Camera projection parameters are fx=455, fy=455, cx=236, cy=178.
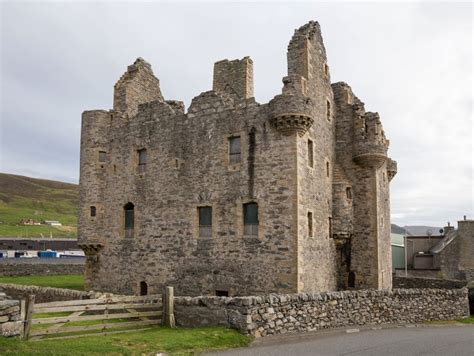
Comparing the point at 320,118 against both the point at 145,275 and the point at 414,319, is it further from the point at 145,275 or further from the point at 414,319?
the point at 145,275

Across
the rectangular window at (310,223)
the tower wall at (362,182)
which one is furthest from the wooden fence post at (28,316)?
the tower wall at (362,182)

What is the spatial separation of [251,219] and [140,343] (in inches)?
398

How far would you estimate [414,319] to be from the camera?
1919cm

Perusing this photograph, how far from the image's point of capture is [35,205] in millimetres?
128875

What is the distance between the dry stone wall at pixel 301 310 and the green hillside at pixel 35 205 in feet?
254

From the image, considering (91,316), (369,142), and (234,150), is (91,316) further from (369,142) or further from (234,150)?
(369,142)

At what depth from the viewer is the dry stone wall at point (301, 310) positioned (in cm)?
1320

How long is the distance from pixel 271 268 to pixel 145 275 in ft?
24.8

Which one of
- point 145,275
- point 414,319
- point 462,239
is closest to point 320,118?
point 414,319

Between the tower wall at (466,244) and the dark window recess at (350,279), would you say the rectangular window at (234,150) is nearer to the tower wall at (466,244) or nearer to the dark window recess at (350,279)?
the dark window recess at (350,279)

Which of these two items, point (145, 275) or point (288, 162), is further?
point (145, 275)

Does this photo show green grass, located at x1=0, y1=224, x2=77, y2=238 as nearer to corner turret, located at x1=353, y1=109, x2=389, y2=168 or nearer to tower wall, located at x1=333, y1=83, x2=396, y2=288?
tower wall, located at x1=333, y1=83, x2=396, y2=288

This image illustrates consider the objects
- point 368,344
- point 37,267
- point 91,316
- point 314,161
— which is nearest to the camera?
point 91,316

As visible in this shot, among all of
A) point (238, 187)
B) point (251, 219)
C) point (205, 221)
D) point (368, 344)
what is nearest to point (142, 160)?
point (205, 221)
